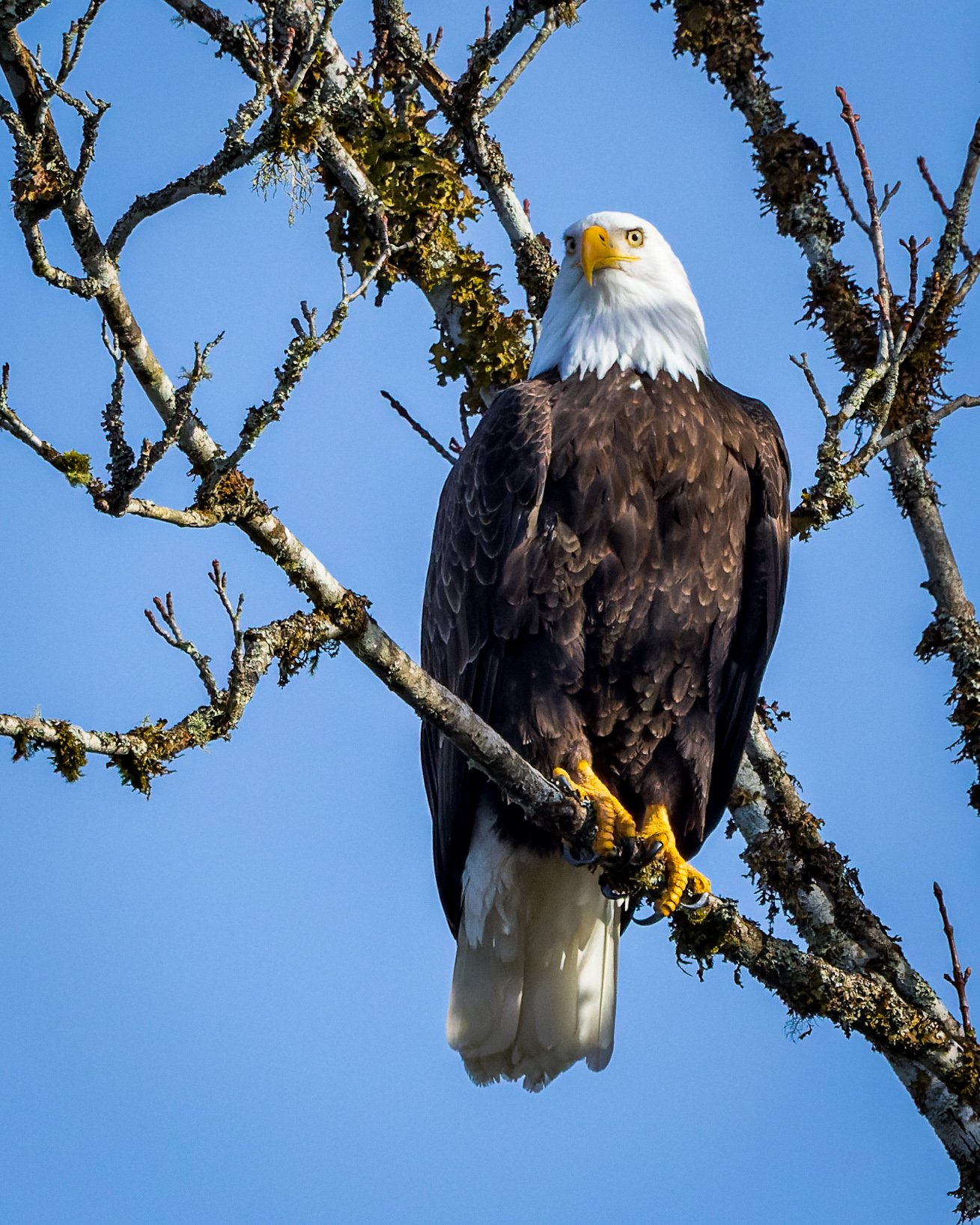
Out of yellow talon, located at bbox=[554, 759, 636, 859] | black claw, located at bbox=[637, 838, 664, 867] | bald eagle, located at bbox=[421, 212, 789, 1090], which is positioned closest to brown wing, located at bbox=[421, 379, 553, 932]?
bald eagle, located at bbox=[421, 212, 789, 1090]

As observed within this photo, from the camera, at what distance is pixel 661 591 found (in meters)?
4.84

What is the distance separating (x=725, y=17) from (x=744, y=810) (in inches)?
145

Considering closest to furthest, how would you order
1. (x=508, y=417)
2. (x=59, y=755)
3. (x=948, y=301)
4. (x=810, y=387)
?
(x=59, y=755), (x=508, y=417), (x=810, y=387), (x=948, y=301)

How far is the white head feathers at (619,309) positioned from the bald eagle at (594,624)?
11 mm

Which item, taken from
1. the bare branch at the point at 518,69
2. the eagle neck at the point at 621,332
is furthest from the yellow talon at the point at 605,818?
the bare branch at the point at 518,69

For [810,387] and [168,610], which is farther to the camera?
[810,387]

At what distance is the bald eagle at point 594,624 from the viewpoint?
189 inches

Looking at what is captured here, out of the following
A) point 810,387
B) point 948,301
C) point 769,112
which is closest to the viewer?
point 810,387

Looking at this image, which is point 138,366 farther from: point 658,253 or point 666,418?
point 658,253

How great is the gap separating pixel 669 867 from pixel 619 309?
7.17 ft

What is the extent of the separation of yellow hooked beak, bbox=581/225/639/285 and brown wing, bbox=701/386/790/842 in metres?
0.83

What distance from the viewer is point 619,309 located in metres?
5.54

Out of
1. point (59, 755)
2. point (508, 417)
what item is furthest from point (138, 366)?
point (508, 417)

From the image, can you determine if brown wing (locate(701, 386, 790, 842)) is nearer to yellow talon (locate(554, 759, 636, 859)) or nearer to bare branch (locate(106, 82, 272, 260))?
yellow talon (locate(554, 759, 636, 859))
